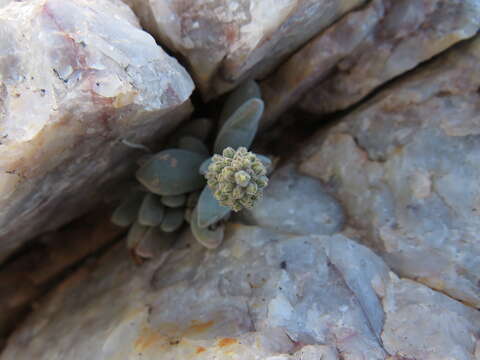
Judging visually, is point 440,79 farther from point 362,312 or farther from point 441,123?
point 362,312

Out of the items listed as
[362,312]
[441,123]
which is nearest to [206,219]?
[362,312]

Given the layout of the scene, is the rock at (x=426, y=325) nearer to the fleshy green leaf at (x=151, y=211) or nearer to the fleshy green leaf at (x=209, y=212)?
the fleshy green leaf at (x=209, y=212)

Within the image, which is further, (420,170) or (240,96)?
(240,96)

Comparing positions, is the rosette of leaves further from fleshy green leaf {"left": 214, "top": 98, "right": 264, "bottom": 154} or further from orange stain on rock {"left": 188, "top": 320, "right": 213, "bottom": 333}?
orange stain on rock {"left": 188, "top": 320, "right": 213, "bottom": 333}

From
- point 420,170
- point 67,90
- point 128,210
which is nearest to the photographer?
point 67,90

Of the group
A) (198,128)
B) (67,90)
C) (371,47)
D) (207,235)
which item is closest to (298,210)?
(207,235)

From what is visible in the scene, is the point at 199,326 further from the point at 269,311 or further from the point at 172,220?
the point at 172,220

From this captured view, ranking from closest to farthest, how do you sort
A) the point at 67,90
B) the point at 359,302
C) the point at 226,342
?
the point at 67,90 → the point at 226,342 → the point at 359,302
